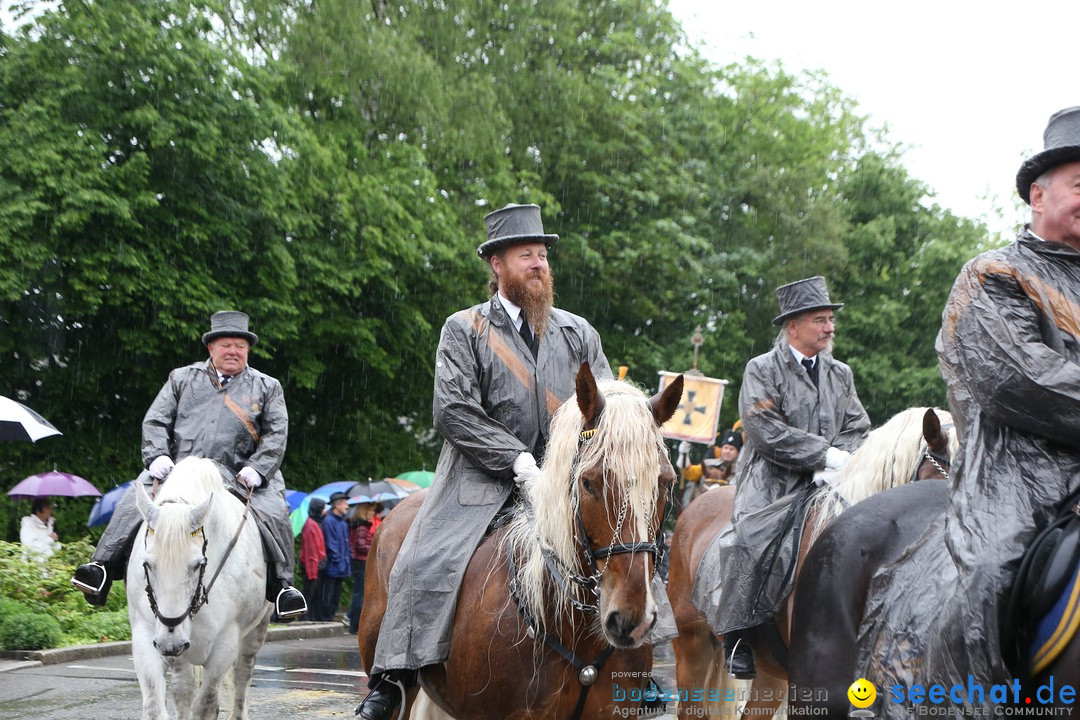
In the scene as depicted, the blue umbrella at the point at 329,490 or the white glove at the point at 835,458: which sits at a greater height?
the white glove at the point at 835,458

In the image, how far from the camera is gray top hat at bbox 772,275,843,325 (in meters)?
8.11

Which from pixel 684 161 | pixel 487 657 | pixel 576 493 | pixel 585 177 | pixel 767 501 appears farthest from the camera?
pixel 684 161

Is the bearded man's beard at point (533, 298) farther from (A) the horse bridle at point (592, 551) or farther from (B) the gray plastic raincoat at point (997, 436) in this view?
(B) the gray plastic raincoat at point (997, 436)

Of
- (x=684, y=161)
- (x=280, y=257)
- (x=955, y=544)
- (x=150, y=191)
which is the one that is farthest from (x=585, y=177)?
(x=955, y=544)

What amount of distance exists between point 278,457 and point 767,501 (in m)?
3.65

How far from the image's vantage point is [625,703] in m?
5.28

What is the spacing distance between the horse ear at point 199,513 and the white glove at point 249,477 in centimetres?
92

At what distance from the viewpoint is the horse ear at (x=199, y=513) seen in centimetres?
807

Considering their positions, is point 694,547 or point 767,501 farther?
point 694,547

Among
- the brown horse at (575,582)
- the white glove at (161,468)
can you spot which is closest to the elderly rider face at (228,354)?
the white glove at (161,468)

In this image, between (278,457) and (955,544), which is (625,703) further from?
(278,457)

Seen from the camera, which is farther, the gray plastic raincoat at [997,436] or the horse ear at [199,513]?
the horse ear at [199,513]

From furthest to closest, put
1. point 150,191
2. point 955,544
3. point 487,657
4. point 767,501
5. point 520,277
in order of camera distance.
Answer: point 150,191
point 767,501
point 520,277
point 487,657
point 955,544

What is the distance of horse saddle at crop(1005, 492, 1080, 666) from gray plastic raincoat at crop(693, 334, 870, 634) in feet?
11.5
